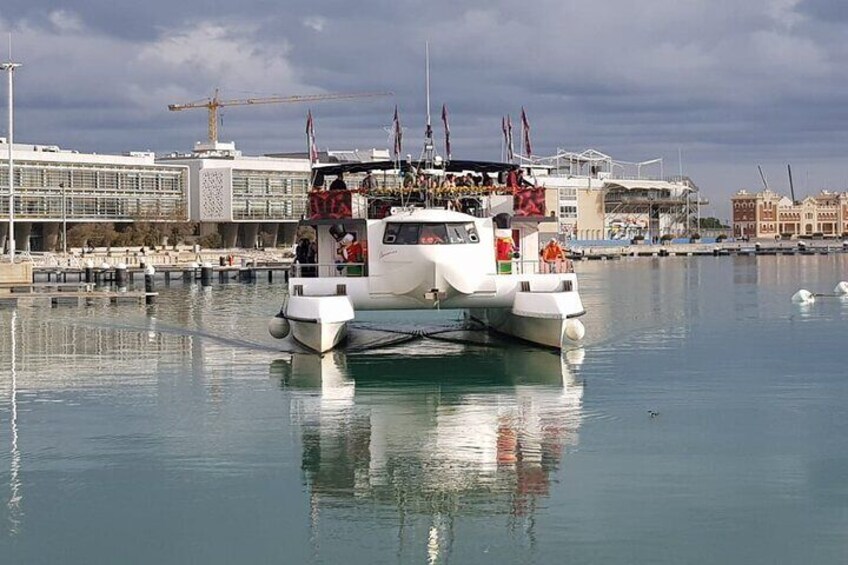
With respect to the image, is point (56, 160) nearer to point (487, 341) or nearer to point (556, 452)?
point (487, 341)

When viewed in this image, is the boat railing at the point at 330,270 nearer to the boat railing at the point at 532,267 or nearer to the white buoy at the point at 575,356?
the boat railing at the point at 532,267

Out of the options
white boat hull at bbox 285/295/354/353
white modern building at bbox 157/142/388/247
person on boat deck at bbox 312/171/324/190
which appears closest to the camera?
white boat hull at bbox 285/295/354/353

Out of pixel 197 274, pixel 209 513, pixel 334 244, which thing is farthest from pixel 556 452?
pixel 197 274

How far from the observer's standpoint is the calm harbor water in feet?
58.2

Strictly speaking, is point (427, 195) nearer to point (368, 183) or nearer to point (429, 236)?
point (368, 183)

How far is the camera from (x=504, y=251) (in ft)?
123

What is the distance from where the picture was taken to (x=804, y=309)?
59.3 meters

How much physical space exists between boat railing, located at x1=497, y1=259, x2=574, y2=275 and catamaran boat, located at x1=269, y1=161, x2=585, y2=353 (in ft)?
0.09

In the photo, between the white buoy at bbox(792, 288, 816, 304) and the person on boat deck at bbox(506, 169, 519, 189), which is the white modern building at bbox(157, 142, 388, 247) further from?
the person on boat deck at bbox(506, 169, 519, 189)

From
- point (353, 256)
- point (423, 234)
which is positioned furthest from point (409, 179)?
point (423, 234)

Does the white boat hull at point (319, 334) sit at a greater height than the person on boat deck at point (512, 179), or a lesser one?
lesser

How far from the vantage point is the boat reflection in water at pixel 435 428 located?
19844mm

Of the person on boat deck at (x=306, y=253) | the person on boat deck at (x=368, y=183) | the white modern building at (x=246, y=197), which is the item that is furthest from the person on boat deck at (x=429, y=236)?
the white modern building at (x=246, y=197)

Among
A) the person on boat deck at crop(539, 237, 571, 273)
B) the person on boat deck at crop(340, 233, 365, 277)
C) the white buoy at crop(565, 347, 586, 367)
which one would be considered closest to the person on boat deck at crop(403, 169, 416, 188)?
the person on boat deck at crop(340, 233, 365, 277)
